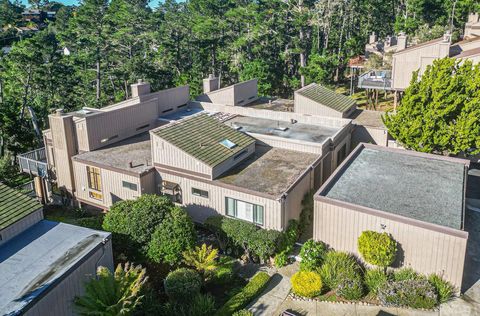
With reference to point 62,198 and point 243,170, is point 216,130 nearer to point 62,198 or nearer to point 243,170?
point 243,170

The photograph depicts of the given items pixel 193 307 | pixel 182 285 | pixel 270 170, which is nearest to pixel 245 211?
pixel 270 170

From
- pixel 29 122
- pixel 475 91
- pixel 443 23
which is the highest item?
pixel 443 23

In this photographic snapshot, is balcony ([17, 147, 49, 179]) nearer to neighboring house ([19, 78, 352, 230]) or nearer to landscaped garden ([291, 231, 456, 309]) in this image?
neighboring house ([19, 78, 352, 230])

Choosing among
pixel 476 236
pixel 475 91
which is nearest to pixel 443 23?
pixel 475 91

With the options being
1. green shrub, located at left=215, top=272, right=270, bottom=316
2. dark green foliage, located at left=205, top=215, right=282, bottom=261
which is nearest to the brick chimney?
dark green foliage, located at left=205, top=215, right=282, bottom=261

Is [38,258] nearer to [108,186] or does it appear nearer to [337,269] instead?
Answer: [108,186]
